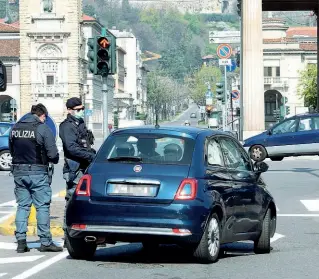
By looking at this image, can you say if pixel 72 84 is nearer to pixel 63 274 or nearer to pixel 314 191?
pixel 314 191

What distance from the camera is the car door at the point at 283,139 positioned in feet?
133

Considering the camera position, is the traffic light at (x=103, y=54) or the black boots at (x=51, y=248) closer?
the black boots at (x=51, y=248)

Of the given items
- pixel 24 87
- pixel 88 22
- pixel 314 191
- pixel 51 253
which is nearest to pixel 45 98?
pixel 24 87

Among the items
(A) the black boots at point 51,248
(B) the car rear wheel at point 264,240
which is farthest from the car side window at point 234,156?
(A) the black boots at point 51,248

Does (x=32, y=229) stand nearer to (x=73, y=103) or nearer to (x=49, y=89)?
(x=73, y=103)

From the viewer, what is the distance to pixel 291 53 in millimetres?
156250

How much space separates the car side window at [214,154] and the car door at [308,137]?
27331mm

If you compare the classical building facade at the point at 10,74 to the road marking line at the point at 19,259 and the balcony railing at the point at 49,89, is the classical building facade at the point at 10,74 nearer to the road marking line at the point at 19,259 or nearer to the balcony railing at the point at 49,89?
the balcony railing at the point at 49,89

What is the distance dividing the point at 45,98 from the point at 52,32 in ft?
27.0

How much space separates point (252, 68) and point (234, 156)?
42823 millimetres

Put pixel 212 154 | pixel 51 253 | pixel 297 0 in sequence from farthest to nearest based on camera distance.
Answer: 1. pixel 297 0
2. pixel 51 253
3. pixel 212 154

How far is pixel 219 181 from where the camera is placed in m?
12.7

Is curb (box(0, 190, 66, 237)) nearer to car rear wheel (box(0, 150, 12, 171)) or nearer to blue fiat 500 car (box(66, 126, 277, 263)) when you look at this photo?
blue fiat 500 car (box(66, 126, 277, 263))

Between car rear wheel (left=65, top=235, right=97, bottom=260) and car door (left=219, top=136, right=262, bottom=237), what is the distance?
159 centimetres
